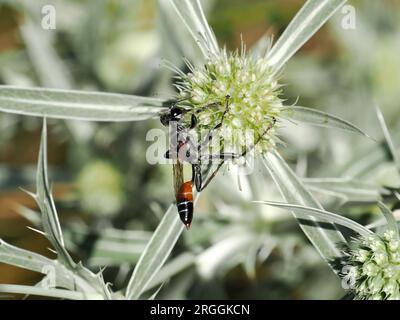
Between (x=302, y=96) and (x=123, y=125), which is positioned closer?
(x=123, y=125)

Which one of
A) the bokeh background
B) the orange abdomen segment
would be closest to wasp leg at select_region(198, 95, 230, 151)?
the orange abdomen segment

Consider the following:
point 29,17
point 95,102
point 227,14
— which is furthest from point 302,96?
point 95,102

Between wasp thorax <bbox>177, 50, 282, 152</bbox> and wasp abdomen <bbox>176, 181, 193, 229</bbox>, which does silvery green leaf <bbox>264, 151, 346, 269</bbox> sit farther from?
wasp abdomen <bbox>176, 181, 193, 229</bbox>

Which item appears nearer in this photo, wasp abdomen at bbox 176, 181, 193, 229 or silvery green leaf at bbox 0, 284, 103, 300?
silvery green leaf at bbox 0, 284, 103, 300

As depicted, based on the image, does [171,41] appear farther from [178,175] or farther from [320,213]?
[320,213]

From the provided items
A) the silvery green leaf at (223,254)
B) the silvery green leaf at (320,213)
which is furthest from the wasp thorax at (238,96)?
the silvery green leaf at (223,254)

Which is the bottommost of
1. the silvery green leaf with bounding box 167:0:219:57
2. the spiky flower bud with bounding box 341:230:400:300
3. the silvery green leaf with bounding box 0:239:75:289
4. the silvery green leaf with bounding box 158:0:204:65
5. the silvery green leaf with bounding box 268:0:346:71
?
the spiky flower bud with bounding box 341:230:400:300

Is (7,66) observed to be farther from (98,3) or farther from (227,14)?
(227,14)
